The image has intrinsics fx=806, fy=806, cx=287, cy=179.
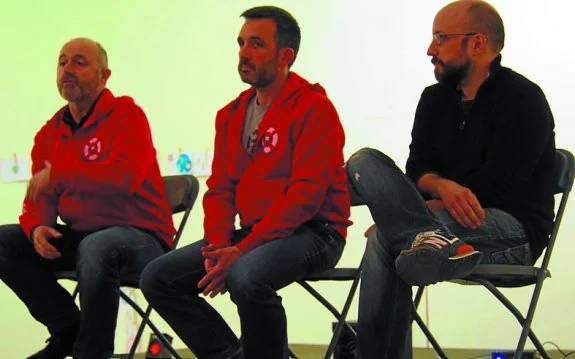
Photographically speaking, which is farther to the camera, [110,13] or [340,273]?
[110,13]

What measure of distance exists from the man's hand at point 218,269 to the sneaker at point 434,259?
1.88 ft

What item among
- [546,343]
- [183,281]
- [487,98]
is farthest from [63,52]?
[546,343]

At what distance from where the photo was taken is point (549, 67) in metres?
3.46

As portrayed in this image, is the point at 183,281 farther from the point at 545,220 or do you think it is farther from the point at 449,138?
the point at 545,220

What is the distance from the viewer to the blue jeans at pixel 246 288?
2.04 metres

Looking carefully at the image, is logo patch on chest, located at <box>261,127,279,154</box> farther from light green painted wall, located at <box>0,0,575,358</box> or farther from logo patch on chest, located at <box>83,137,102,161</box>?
light green painted wall, located at <box>0,0,575,358</box>

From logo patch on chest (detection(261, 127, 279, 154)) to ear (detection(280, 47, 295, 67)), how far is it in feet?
0.87

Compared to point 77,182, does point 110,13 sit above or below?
above

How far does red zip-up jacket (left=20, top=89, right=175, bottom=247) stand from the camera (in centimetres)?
268

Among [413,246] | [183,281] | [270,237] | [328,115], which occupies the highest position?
[328,115]

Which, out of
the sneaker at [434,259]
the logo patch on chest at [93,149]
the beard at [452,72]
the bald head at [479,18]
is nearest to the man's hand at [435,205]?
the sneaker at [434,259]

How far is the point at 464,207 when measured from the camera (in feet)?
6.34

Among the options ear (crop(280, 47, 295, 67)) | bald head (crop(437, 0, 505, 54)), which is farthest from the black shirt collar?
bald head (crop(437, 0, 505, 54))

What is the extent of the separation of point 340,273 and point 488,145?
21.5 inches
